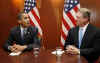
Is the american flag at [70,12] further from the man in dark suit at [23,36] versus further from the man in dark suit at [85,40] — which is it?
the man in dark suit at [23,36]

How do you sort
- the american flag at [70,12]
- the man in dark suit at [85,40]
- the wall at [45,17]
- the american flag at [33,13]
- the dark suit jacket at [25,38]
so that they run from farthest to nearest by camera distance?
the wall at [45,17] → the american flag at [33,13] → the american flag at [70,12] → the dark suit jacket at [25,38] → the man in dark suit at [85,40]

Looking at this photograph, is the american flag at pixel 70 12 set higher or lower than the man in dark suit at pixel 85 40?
higher

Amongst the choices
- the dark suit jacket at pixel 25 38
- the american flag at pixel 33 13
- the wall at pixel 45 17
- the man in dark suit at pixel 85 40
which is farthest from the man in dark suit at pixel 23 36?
the wall at pixel 45 17

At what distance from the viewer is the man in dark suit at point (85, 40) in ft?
7.97

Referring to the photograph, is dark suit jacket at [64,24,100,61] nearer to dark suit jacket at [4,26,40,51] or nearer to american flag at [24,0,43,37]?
dark suit jacket at [4,26,40,51]

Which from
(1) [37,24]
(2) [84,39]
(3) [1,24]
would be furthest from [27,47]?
(3) [1,24]

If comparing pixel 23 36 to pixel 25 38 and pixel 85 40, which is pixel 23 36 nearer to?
pixel 25 38

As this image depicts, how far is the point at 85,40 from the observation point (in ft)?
8.43

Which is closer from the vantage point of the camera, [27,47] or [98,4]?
[27,47]

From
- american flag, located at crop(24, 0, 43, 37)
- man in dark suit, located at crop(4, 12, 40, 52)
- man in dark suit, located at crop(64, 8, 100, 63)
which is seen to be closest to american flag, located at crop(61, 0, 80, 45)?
american flag, located at crop(24, 0, 43, 37)

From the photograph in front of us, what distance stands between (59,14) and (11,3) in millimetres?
1429

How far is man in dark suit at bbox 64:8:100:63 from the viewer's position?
243 cm

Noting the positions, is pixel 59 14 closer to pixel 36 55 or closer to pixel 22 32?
pixel 22 32

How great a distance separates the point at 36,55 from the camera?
2.29m
